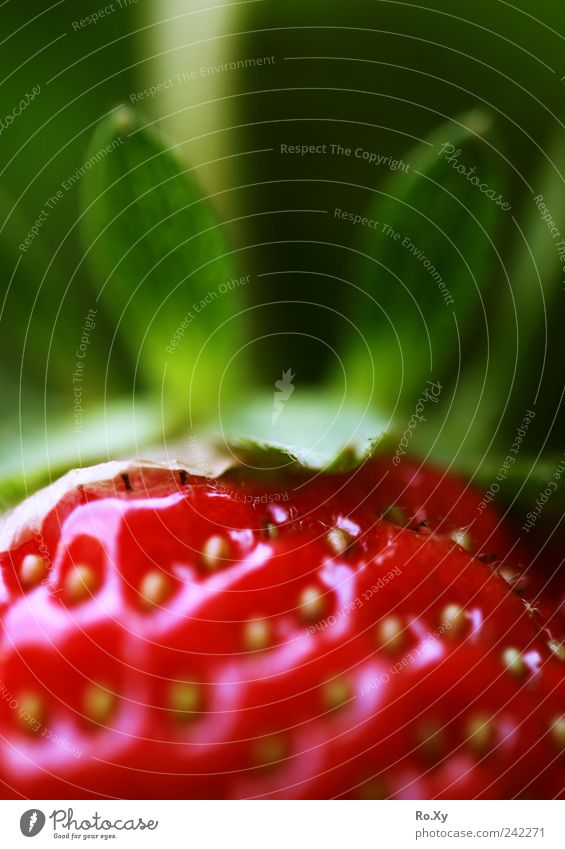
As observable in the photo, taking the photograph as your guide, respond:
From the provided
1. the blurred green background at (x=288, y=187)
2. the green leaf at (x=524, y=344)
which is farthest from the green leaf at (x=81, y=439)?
the green leaf at (x=524, y=344)

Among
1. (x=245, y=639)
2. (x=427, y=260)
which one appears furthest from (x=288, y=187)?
(x=245, y=639)

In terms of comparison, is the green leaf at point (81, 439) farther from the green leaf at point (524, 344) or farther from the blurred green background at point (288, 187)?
the green leaf at point (524, 344)

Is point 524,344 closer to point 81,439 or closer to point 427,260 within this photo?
point 427,260

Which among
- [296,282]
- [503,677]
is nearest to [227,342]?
[296,282]

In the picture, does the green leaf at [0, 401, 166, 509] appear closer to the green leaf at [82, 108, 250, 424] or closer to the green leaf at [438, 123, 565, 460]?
the green leaf at [82, 108, 250, 424]

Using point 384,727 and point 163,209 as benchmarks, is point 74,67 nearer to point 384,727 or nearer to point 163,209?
point 163,209

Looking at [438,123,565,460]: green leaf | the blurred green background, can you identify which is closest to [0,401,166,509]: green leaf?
the blurred green background
